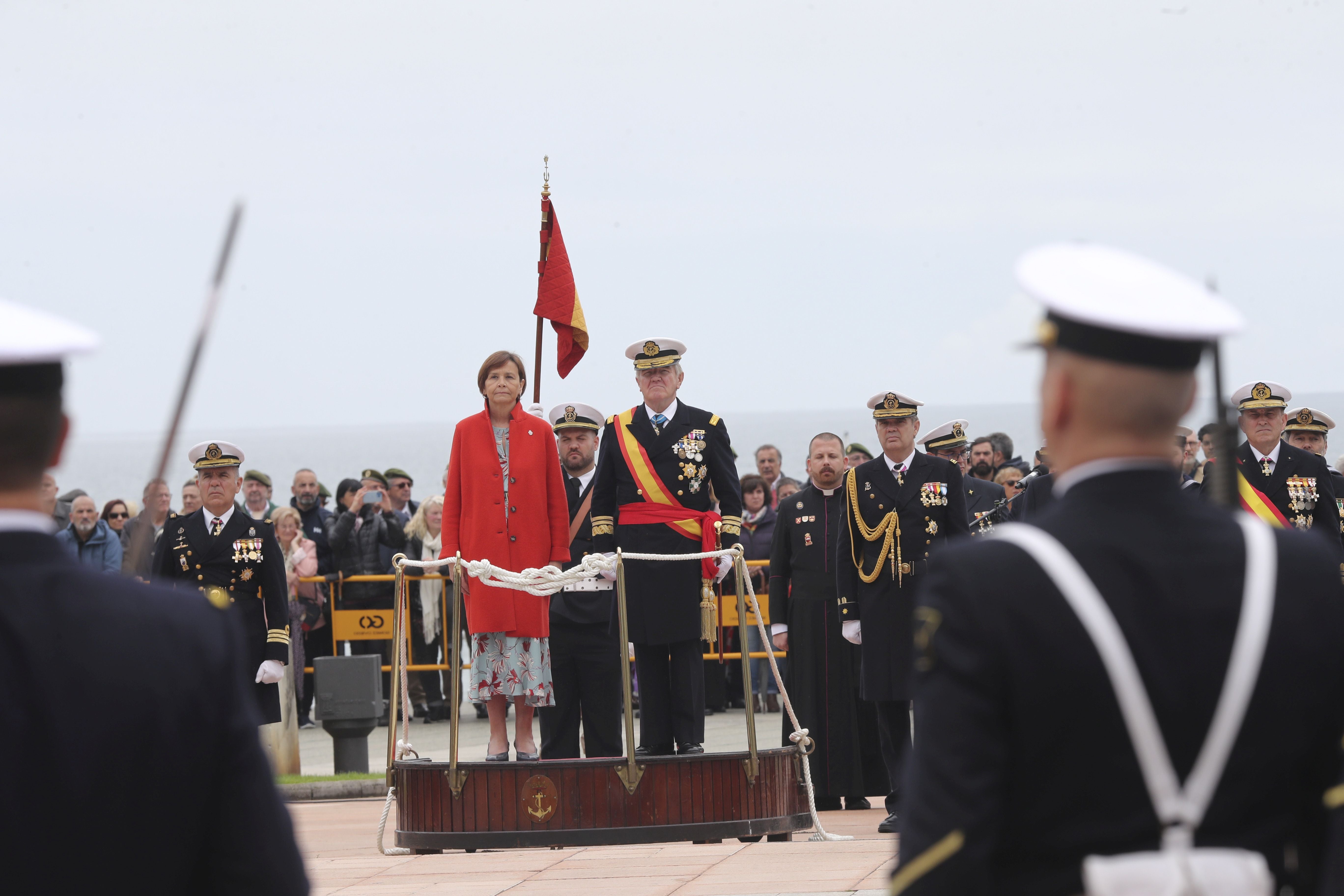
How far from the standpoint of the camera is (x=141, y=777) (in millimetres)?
2117

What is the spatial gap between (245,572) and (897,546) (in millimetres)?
3461

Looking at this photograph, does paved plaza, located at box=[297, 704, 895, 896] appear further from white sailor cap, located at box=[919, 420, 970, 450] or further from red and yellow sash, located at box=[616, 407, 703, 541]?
white sailor cap, located at box=[919, 420, 970, 450]

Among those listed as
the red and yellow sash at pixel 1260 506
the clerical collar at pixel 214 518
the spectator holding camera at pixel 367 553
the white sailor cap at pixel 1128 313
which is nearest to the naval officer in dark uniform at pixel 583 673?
the clerical collar at pixel 214 518

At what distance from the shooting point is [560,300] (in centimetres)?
1079

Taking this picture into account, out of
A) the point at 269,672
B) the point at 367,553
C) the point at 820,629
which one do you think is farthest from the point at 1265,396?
the point at 367,553

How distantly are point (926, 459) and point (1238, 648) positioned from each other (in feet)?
23.3

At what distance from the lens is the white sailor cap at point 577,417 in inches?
429

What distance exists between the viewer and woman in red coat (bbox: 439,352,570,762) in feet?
29.4

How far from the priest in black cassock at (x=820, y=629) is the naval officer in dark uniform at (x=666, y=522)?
1.36m

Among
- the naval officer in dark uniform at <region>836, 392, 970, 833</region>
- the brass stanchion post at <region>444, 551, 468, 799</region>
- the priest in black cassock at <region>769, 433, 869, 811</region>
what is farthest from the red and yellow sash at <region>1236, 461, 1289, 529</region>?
the brass stanchion post at <region>444, 551, 468, 799</region>

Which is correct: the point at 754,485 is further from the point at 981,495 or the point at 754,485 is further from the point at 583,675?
the point at 583,675

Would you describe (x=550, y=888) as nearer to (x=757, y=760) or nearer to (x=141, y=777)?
(x=757, y=760)

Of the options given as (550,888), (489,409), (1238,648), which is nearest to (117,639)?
(1238,648)

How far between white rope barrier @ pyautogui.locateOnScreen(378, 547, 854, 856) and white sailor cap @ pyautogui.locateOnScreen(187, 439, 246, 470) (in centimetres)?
139
